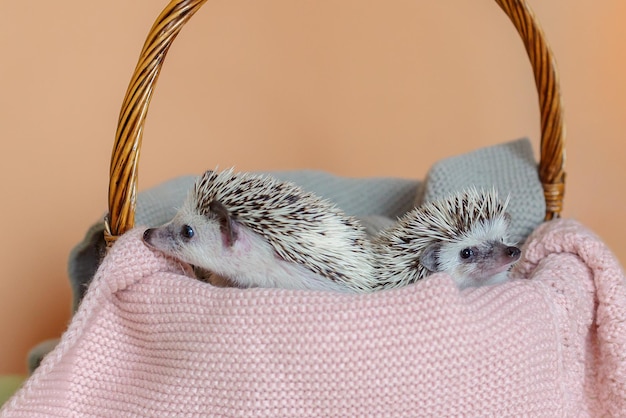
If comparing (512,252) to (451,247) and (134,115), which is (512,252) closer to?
(451,247)

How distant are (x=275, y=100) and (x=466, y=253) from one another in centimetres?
105

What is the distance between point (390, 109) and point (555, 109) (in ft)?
2.51

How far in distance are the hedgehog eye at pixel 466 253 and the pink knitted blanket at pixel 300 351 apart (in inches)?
3.7

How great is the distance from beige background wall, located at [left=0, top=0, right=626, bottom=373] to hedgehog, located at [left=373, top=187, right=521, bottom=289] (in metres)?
0.89

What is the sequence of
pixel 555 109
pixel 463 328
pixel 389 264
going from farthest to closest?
pixel 555 109
pixel 389 264
pixel 463 328

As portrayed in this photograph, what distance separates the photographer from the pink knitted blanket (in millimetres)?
788

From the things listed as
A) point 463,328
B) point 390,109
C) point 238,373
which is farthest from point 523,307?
point 390,109

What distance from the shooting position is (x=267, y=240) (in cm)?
92

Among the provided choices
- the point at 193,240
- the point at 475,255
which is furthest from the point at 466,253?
the point at 193,240

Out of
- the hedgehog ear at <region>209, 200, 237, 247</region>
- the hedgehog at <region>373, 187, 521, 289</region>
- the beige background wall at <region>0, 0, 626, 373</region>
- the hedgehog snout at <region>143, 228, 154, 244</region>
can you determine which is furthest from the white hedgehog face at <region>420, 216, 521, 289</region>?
the beige background wall at <region>0, 0, 626, 373</region>

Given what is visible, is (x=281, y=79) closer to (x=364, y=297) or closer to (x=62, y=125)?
(x=62, y=125)

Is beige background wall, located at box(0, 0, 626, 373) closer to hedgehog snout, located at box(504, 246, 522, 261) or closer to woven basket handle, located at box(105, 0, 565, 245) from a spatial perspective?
woven basket handle, located at box(105, 0, 565, 245)

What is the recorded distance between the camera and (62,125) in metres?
1.65

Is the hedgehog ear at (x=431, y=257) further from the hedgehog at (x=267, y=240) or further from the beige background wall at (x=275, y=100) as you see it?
the beige background wall at (x=275, y=100)
